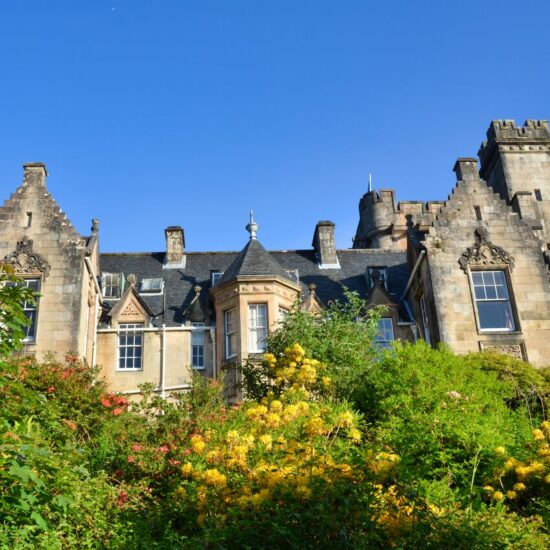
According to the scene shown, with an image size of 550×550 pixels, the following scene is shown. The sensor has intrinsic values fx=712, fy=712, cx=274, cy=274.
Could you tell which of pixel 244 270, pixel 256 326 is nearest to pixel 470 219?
pixel 244 270

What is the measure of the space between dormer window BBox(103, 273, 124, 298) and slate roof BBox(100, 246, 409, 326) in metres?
0.48

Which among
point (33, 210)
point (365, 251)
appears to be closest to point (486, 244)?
point (365, 251)

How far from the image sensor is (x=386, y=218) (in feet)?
115

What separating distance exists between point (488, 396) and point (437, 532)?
7.85 m

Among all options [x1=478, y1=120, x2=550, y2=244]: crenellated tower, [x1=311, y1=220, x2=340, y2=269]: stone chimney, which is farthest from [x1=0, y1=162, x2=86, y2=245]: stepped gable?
[x1=478, y1=120, x2=550, y2=244]: crenellated tower

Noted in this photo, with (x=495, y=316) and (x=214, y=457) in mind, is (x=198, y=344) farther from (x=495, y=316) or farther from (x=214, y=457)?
(x=214, y=457)

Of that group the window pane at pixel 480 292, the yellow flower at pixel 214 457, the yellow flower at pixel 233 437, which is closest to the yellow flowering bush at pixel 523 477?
the yellow flower at pixel 233 437

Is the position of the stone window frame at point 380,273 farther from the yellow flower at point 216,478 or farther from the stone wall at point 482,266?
the yellow flower at point 216,478

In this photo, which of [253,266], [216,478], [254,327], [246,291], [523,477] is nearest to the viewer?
[216,478]

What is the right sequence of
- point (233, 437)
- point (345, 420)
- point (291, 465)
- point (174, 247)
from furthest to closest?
1. point (174, 247)
2. point (345, 420)
3. point (233, 437)
4. point (291, 465)

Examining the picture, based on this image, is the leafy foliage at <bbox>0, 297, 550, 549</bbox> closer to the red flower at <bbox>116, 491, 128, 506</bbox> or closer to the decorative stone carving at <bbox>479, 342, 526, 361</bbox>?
the red flower at <bbox>116, 491, 128, 506</bbox>

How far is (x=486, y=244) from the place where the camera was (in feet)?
71.7

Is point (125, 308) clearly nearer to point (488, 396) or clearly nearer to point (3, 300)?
point (488, 396)

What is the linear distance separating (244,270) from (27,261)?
6740 mm
